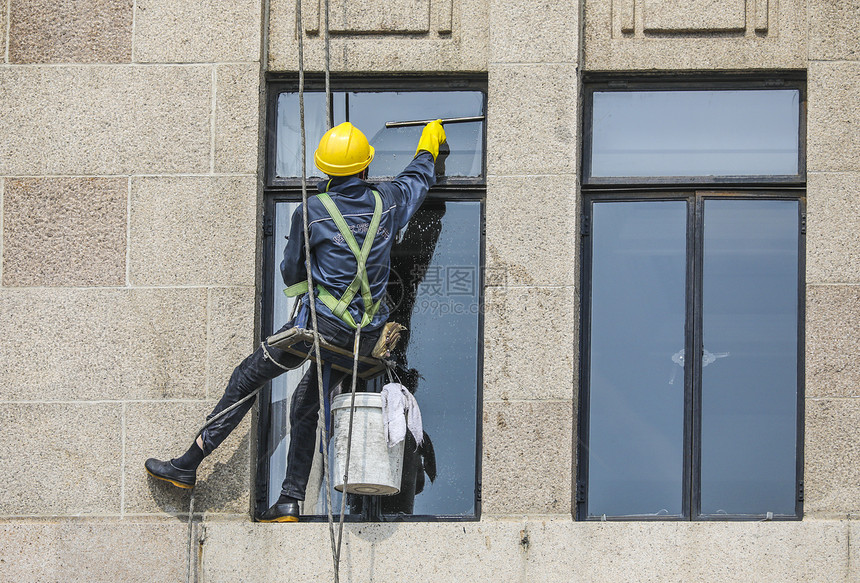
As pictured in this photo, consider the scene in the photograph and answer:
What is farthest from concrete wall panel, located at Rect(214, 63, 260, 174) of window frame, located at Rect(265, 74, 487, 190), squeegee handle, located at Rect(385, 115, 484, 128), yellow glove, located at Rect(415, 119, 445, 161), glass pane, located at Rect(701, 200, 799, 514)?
glass pane, located at Rect(701, 200, 799, 514)

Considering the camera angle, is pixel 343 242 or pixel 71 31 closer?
pixel 343 242

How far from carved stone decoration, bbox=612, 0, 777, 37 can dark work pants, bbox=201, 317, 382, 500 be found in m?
3.03

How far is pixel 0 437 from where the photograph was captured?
9.45m

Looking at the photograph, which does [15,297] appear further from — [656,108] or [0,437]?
[656,108]

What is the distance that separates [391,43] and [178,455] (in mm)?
3378

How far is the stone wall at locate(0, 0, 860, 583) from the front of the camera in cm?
911

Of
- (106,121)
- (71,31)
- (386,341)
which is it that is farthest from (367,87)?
(71,31)

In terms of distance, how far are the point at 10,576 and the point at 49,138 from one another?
3.15 meters

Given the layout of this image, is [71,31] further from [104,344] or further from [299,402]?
[299,402]

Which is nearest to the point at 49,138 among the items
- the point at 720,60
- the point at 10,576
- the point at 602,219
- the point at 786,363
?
the point at 10,576

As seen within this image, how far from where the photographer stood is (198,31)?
9805 millimetres

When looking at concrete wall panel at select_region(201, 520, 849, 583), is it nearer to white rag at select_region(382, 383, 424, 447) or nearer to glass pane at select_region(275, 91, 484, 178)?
white rag at select_region(382, 383, 424, 447)

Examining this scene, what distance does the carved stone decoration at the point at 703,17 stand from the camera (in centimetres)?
967

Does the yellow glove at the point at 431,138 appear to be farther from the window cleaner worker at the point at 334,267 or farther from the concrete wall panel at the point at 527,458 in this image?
the concrete wall panel at the point at 527,458
